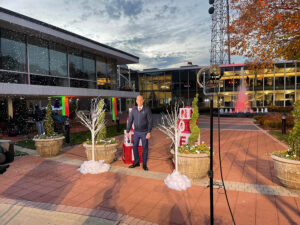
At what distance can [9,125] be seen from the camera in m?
12.2

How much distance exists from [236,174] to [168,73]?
104 feet

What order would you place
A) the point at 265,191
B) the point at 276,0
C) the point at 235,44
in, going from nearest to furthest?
1. the point at 265,191
2. the point at 276,0
3. the point at 235,44

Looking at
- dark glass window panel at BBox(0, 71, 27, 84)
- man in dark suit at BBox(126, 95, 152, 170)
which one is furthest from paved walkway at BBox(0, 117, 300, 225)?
dark glass window panel at BBox(0, 71, 27, 84)

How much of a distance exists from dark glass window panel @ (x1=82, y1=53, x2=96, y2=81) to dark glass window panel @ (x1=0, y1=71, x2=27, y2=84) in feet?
19.5

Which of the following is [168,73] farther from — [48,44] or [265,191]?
[265,191]

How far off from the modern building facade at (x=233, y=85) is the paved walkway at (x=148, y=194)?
23659 millimetres

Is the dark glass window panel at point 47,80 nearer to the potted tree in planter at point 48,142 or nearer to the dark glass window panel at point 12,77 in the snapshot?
the dark glass window panel at point 12,77

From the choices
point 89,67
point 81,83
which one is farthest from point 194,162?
point 89,67

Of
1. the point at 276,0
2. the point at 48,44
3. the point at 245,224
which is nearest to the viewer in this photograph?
the point at 245,224

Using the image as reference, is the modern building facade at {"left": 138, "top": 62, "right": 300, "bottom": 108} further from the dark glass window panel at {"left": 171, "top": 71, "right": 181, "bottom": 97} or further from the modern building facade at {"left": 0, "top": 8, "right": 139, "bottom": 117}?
the modern building facade at {"left": 0, "top": 8, "right": 139, "bottom": 117}

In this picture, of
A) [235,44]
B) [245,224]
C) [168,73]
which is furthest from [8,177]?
[168,73]

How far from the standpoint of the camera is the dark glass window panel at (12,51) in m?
12.2

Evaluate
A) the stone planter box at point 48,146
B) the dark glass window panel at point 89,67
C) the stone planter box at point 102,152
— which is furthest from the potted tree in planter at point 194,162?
the dark glass window panel at point 89,67

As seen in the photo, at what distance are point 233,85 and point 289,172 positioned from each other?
88.3 feet
